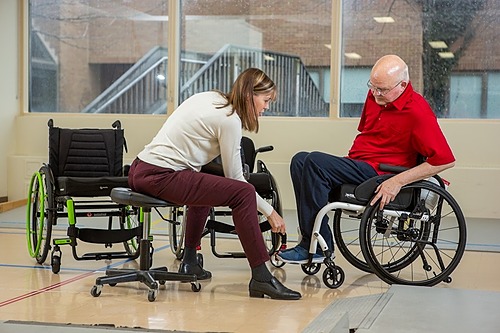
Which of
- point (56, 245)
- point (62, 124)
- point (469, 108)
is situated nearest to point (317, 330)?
point (56, 245)

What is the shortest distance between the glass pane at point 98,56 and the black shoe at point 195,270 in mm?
3892

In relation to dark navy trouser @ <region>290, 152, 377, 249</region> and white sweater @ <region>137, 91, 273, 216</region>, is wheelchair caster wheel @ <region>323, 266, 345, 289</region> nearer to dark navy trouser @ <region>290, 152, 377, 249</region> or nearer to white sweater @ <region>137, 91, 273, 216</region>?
dark navy trouser @ <region>290, 152, 377, 249</region>

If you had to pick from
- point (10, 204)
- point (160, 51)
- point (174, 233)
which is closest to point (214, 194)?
point (174, 233)

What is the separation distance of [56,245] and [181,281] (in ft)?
2.68

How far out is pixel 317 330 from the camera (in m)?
2.45

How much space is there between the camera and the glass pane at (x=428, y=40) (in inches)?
279

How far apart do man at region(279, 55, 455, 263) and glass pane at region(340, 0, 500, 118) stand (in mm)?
3348

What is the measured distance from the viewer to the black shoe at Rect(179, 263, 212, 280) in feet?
12.8

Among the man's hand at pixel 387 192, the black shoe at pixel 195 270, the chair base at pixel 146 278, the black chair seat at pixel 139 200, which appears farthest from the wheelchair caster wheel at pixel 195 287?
the man's hand at pixel 387 192

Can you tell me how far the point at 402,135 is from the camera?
3891 millimetres

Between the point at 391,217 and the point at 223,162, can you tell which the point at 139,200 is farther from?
the point at 391,217

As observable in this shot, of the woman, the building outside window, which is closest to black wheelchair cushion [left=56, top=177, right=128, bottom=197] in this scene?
the woman

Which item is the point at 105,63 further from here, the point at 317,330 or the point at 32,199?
the point at 317,330

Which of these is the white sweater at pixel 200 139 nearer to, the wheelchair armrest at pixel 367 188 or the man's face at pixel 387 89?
the wheelchair armrest at pixel 367 188
